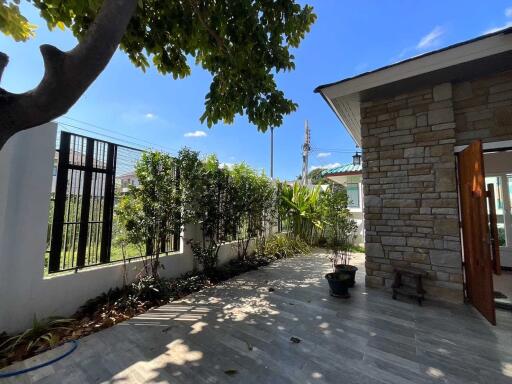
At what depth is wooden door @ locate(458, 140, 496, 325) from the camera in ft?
10.2

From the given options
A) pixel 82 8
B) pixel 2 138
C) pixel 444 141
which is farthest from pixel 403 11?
pixel 2 138

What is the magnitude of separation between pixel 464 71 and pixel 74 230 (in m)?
6.57

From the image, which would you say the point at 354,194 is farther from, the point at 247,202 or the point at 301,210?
the point at 247,202

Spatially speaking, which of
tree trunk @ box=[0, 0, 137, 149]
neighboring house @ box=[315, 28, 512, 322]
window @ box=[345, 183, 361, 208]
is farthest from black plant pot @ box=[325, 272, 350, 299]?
window @ box=[345, 183, 361, 208]

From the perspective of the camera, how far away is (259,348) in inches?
102

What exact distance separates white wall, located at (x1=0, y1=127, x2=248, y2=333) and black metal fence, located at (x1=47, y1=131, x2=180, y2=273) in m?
0.26

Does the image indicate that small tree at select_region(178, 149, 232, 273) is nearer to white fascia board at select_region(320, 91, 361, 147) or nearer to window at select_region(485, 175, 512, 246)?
white fascia board at select_region(320, 91, 361, 147)

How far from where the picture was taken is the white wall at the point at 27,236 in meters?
2.76

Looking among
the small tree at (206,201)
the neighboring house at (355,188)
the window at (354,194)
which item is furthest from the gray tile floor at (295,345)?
the window at (354,194)

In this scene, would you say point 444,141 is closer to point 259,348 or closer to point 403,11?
point 403,11

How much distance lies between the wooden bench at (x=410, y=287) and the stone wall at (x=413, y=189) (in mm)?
200

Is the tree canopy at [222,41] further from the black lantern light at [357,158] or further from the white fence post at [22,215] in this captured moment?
the black lantern light at [357,158]

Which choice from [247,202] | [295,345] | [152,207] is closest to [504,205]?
[247,202]

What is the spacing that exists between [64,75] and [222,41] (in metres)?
2.24
